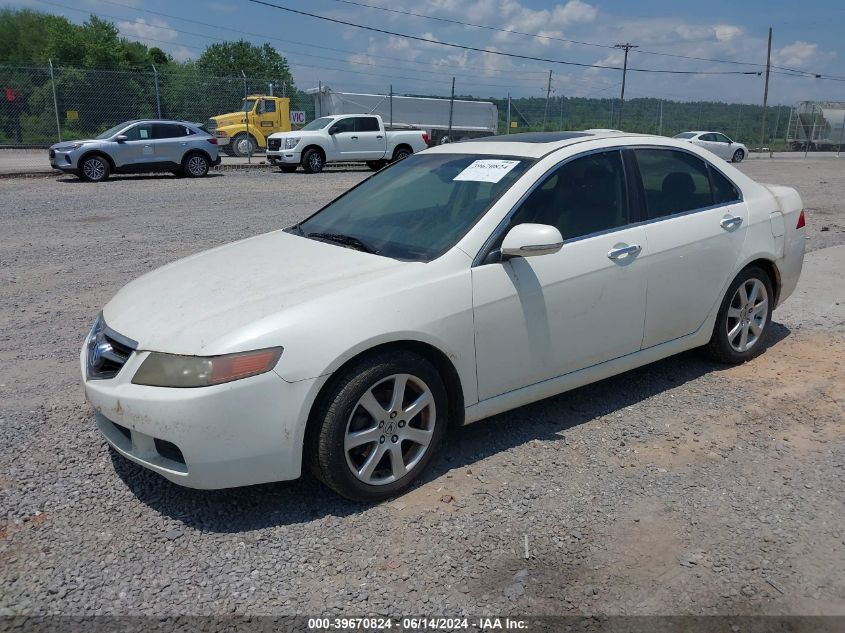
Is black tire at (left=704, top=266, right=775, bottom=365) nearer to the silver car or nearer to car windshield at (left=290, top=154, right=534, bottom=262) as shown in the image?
car windshield at (left=290, top=154, right=534, bottom=262)

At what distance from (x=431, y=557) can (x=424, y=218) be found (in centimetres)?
182

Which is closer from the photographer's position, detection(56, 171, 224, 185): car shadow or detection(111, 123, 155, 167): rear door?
detection(56, 171, 224, 185): car shadow

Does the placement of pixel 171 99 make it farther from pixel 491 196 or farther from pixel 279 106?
pixel 491 196

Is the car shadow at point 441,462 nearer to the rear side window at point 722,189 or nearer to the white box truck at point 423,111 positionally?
the rear side window at point 722,189

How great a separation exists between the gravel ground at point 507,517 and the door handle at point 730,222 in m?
1.01

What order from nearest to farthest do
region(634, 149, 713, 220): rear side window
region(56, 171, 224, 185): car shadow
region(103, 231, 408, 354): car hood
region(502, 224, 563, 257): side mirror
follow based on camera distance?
1. region(103, 231, 408, 354): car hood
2. region(502, 224, 563, 257): side mirror
3. region(634, 149, 713, 220): rear side window
4. region(56, 171, 224, 185): car shadow

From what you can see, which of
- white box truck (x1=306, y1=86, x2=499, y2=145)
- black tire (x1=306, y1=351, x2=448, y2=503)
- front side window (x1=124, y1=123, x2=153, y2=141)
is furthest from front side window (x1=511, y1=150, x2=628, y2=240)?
white box truck (x1=306, y1=86, x2=499, y2=145)

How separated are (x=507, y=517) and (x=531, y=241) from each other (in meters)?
1.29

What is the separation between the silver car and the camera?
1766 cm

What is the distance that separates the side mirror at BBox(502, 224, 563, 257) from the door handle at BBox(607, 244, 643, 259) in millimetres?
598

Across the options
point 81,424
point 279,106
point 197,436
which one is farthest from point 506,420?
point 279,106

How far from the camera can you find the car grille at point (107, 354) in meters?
3.19

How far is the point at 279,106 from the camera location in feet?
95.9

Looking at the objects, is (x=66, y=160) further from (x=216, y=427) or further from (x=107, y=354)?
(x=216, y=427)
